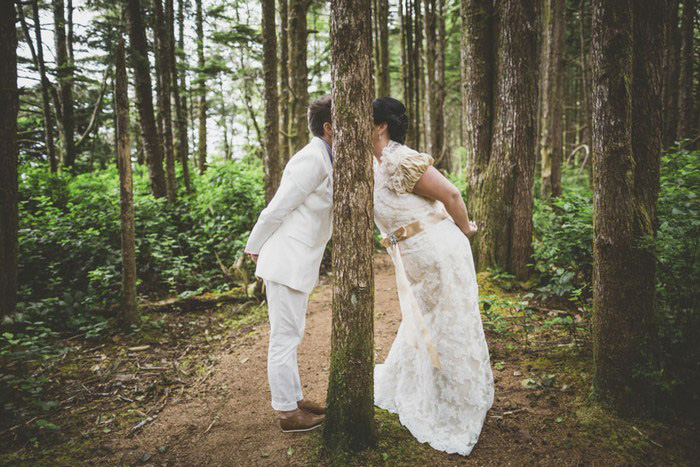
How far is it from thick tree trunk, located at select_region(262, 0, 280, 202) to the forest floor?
323cm

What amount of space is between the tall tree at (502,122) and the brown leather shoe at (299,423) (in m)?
3.57

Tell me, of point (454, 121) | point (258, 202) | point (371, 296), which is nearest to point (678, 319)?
point (371, 296)

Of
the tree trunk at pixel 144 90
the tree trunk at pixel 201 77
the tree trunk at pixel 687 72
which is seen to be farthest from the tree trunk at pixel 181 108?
the tree trunk at pixel 687 72

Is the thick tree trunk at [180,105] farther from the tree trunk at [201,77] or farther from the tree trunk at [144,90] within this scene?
the tree trunk at [144,90]

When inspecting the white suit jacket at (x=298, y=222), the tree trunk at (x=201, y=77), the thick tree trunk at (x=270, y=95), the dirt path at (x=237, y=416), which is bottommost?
the dirt path at (x=237, y=416)

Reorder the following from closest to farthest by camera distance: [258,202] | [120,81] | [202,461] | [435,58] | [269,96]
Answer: [202,461]
[120,81]
[269,96]
[258,202]
[435,58]

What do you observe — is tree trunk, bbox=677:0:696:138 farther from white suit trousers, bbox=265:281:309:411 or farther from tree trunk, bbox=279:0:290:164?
white suit trousers, bbox=265:281:309:411

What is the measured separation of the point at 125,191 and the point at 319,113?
3.32 metres

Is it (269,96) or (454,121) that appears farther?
(454,121)

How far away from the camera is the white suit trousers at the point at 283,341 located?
9.23ft

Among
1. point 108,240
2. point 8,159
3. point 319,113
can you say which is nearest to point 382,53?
point 108,240

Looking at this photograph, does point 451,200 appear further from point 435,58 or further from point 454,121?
point 454,121

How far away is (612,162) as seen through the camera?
99.5 inches

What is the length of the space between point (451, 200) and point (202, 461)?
260 centimetres
